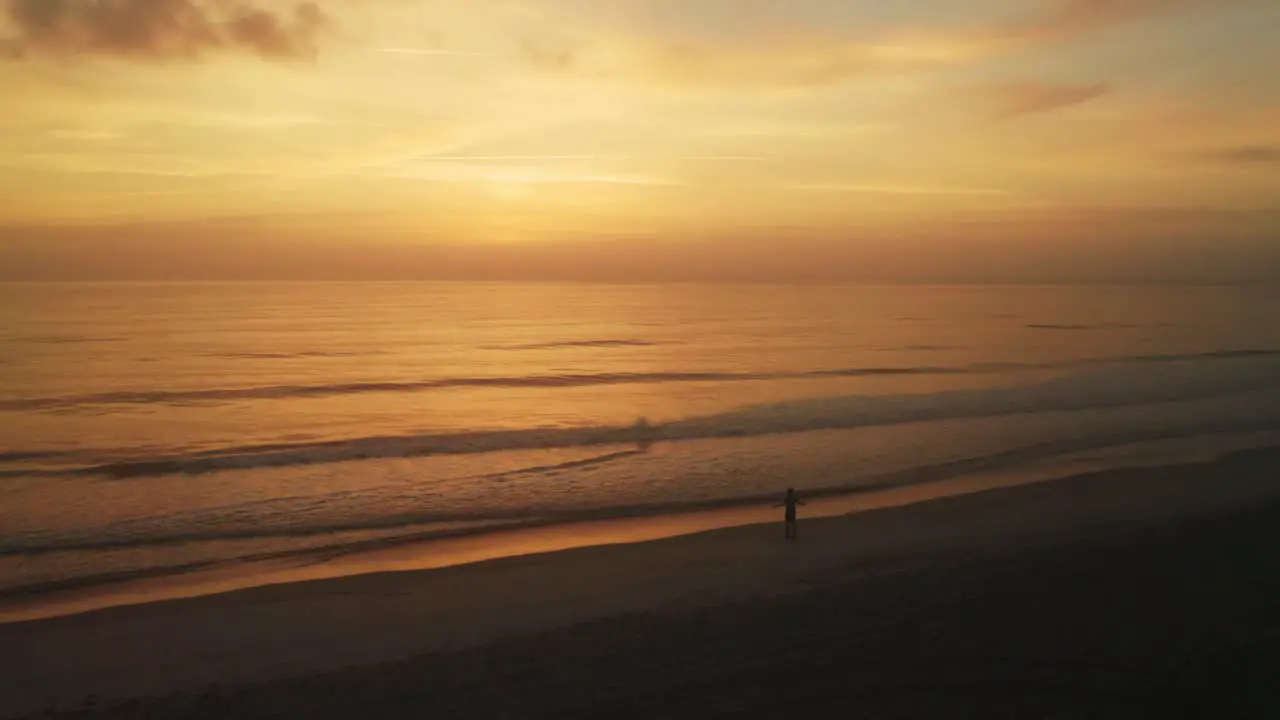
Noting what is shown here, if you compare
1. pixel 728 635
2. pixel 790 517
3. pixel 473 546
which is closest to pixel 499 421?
pixel 473 546

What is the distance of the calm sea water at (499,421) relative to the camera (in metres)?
17.5

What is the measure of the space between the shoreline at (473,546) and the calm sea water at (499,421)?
1.40ft

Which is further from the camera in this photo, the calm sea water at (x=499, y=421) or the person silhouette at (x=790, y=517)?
the calm sea water at (x=499, y=421)

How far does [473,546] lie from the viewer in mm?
15250

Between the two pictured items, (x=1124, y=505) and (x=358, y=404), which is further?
(x=358, y=404)

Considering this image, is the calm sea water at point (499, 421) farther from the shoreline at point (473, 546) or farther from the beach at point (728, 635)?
the beach at point (728, 635)

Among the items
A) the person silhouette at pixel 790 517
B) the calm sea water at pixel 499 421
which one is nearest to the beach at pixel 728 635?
the person silhouette at pixel 790 517

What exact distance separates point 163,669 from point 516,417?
2137cm

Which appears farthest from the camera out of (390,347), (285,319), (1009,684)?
(285,319)

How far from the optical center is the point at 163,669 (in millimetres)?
9750

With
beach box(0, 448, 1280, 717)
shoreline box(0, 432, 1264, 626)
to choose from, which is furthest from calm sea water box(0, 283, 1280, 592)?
beach box(0, 448, 1280, 717)

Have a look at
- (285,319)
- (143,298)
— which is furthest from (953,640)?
(143,298)

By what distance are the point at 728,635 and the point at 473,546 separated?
644 centimetres

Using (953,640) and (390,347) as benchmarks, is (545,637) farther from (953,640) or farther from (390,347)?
(390,347)
